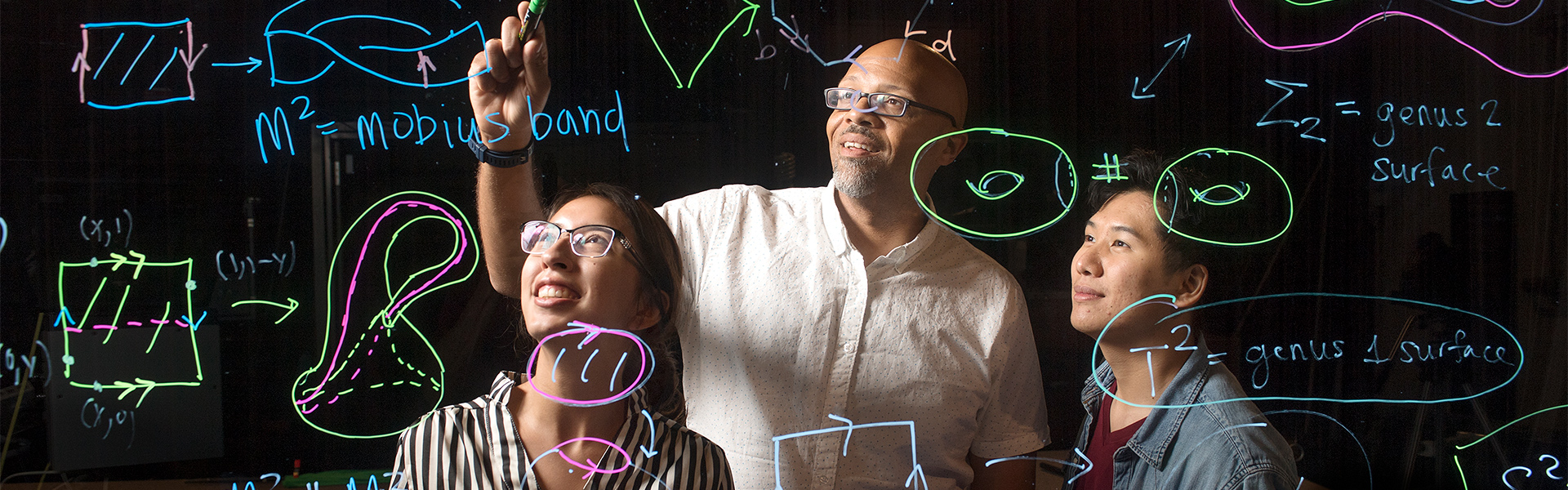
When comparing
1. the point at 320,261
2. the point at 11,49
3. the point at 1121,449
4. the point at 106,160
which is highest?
the point at 11,49

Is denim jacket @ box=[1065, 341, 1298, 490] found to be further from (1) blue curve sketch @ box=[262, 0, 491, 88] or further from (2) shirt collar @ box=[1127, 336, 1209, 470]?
(1) blue curve sketch @ box=[262, 0, 491, 88]

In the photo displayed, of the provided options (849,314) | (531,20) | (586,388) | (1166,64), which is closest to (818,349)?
(849,314)

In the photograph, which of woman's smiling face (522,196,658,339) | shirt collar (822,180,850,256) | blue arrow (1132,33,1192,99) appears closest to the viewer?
woman's smiling face (522,196,658,339)

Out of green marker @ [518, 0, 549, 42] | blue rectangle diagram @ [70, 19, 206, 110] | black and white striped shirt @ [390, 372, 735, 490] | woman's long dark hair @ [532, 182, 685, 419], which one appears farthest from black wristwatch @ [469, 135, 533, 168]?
blue rectangle diagram @ [70, 19, 206, 110]

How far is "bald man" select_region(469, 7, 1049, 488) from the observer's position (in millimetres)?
1761

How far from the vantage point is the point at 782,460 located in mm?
1782

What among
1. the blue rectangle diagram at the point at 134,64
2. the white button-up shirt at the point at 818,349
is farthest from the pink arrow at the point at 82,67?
the white button-up shirt at the point at 818,349

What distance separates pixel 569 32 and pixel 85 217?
1.05 m

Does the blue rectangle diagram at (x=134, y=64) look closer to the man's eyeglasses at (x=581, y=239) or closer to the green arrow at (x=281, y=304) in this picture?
the green arrow at (x=281, y=304)

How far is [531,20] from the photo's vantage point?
1.71 m

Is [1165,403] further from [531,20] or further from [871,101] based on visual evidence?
[531,20]

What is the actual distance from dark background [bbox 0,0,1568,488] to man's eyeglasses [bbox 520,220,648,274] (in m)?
0.11

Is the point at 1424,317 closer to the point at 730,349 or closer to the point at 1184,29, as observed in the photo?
the point at 1184,29

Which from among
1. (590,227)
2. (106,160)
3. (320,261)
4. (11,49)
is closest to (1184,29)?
(590,227)
